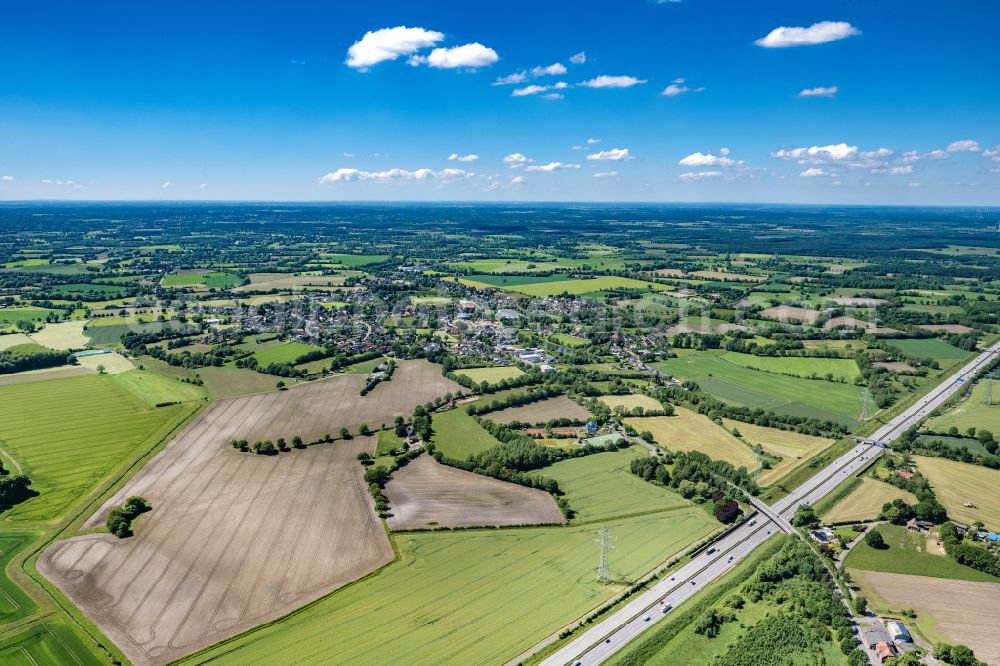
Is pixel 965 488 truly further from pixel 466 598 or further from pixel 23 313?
pixel 23 313

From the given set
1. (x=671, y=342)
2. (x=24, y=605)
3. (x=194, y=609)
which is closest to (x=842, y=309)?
(x=671, y=342)

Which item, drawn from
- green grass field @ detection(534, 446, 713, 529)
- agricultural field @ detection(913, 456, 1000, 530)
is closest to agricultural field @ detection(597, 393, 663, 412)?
green grass field @ detection(534, 446, 713, 529)

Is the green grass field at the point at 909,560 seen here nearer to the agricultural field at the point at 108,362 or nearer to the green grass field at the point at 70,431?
the green grass field at the point at 70,431

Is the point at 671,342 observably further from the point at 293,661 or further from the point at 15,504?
the point at 15,504

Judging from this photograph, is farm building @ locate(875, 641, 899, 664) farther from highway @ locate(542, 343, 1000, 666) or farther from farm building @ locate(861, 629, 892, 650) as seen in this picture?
highway @ locate(542, 343, 1000, 666)

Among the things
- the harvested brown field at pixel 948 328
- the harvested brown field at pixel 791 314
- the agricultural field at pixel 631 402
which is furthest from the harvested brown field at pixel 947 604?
the harvested brown field at pixel 948 328
